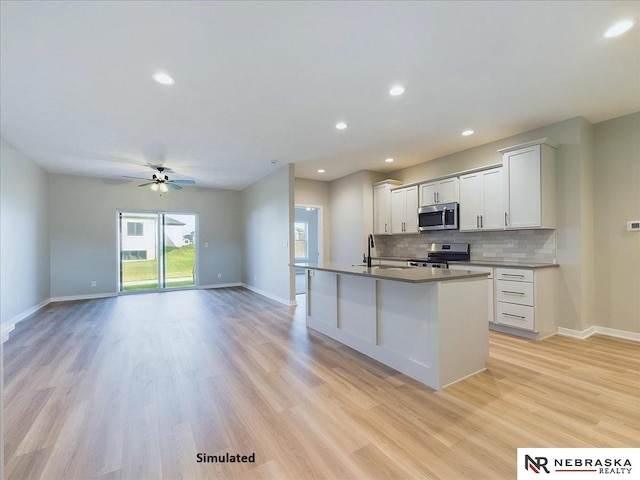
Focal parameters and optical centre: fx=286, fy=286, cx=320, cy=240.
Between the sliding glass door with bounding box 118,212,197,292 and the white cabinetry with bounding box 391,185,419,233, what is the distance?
5.42 metres

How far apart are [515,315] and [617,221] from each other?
1.72 metres

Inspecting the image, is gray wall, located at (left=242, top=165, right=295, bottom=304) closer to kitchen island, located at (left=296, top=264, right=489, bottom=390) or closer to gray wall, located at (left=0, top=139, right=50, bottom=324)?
kitchen island, located at (left=296, top=264, right=489, bottom=390)

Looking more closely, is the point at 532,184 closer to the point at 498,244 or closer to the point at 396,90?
the point at 498,244

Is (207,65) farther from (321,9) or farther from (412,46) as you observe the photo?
(412,46)

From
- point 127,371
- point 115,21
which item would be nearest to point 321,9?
point 115,21

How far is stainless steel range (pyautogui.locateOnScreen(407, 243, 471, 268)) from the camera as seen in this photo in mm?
4821

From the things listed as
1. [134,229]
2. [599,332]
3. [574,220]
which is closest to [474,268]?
[574,220]

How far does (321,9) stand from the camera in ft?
6.27

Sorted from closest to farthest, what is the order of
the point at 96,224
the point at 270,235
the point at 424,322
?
1. the point at 424,322
2. the point at 270,235
3. the point at 96,224

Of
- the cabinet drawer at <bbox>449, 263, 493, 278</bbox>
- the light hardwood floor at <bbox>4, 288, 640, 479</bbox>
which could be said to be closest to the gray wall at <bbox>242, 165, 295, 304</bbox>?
the light hardwood floor at <bbox>4, 288, 640, 479</bbox>

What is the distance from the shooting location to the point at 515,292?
3691 millimetres

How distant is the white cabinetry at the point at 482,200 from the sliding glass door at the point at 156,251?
6711 mm

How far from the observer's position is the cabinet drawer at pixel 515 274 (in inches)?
141

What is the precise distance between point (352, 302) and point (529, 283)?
2245 millimetres
